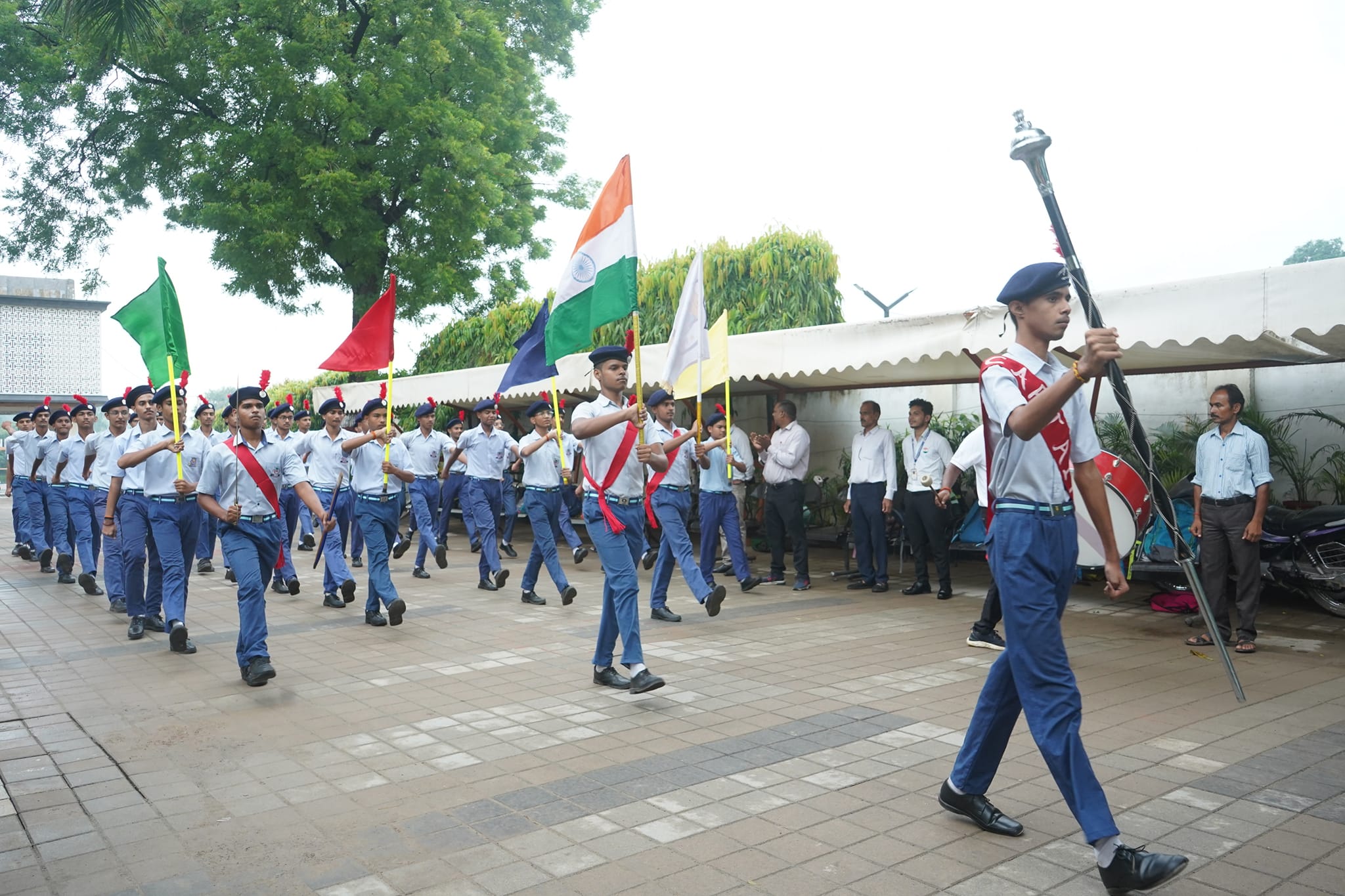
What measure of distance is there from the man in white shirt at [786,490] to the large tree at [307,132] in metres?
12.4

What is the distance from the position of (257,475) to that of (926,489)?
20.8 ft

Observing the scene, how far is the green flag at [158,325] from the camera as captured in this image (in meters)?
7.73

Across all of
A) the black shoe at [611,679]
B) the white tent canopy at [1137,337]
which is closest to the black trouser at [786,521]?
the white tent canopy at [1137,337]

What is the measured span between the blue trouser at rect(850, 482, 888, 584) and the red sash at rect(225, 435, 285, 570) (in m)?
5.96

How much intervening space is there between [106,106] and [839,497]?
18612mm

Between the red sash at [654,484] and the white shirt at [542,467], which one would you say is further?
the white shirt at [542,467]

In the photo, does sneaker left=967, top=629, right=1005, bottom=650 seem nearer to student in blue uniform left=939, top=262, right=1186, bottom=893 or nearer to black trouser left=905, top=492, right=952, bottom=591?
black trouser left=905, top=492, right=952, bottom=591

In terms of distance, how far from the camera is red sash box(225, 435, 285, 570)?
22.5 feet

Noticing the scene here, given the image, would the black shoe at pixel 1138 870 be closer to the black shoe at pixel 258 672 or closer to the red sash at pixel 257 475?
the black shoe at pixel 258 672

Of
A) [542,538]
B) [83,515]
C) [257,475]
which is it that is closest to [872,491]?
[542,538]

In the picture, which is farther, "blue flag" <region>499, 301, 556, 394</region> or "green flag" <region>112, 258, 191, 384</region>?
"blue flag" <region>499, 301, 556, 394</region>

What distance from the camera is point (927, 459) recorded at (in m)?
10.3

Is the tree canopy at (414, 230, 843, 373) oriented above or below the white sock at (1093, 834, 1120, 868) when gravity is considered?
above

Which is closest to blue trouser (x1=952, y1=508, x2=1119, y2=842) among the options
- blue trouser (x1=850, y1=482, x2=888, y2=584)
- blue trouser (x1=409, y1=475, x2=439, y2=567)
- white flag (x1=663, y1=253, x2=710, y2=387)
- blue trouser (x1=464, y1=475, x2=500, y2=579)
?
white flag (x1=663, y1=253, x2=710, y2=387)
